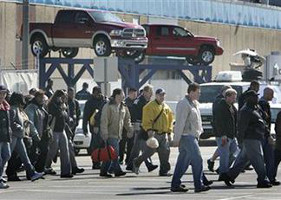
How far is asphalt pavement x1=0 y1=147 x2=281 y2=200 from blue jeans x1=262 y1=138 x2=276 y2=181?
0.36m

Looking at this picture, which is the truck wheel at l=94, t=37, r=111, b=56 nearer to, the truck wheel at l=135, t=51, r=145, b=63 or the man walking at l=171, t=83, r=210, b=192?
the truck wheel at l=135, t=51, r=145, b=63

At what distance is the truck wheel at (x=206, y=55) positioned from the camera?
4534 centimetres

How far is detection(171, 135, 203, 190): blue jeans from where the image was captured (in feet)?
59.9

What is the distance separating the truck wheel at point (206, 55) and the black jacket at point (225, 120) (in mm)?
23798

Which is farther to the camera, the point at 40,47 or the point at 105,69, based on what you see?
the point at 40,47

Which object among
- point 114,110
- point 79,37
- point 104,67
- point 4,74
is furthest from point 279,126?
point 79,37

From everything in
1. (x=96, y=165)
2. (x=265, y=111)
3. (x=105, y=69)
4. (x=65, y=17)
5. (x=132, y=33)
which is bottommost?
(x=96, y=165)

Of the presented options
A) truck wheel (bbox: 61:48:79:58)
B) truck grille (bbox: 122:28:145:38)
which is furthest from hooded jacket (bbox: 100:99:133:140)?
truck wheel (bbox: 61:48:79:58)

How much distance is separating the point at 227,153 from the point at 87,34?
2020cm

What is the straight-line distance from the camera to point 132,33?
135 ft

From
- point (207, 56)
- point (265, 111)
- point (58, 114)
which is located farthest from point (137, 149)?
point (207, 56)

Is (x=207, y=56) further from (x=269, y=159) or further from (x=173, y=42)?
(x=269, y=159)

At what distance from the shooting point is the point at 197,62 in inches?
1789

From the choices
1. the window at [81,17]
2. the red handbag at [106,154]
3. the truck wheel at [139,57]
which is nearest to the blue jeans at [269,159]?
the red handbag at [106,154]
